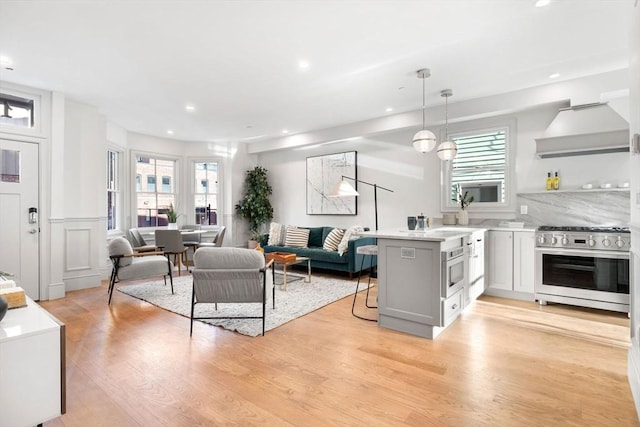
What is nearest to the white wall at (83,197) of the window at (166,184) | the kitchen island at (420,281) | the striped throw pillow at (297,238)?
the window at (166,184)

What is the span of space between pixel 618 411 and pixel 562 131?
3220 millimetres

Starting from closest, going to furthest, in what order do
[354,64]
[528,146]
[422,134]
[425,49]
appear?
[425,49]
[354,64]
[422,134]
[528,146]

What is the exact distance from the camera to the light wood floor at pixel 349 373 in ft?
6.17

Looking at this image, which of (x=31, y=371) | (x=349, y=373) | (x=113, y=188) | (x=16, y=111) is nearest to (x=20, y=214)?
(x=16, y=111)

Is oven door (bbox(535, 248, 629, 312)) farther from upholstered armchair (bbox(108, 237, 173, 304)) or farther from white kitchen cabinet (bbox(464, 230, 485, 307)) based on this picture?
upholstered armchair (bbox(108, 237, 173, 304))

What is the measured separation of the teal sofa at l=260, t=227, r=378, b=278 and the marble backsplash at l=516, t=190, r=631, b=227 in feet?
7.80

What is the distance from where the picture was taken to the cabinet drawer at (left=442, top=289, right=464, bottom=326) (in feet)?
9.56

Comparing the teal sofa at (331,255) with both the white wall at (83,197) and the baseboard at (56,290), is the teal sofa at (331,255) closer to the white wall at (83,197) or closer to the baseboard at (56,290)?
the white wall at (83,197)

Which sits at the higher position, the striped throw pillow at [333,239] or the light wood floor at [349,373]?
the striped throw pillow at [333,239]

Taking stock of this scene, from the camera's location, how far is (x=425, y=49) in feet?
10.6

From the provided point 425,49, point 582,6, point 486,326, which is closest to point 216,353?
point 486,326

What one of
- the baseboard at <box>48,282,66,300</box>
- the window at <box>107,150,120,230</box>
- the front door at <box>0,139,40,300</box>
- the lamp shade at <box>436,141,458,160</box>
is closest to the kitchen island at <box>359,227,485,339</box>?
the lamp shade at <box>436,141,458,160</box>

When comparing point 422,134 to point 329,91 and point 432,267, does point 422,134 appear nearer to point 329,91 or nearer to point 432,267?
point 329,91

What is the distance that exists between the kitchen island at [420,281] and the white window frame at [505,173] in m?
1.79
